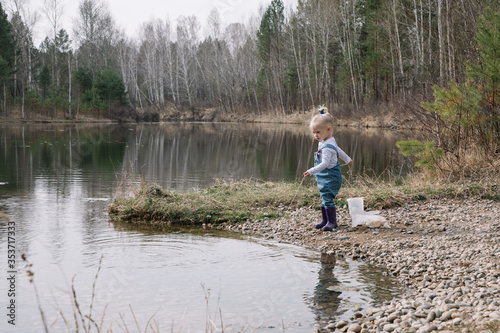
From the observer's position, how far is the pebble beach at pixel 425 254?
442 cm

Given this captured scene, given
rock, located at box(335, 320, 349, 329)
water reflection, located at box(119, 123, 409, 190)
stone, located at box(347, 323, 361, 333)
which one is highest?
water reflection, located at box(119, 123, 409, 190)

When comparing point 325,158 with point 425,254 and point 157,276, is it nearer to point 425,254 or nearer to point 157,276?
point 425,254

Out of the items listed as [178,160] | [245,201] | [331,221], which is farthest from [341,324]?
[178,160]

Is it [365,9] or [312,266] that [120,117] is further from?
[312,266]

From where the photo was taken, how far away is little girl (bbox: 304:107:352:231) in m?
7.49

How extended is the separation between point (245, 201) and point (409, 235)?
11.5 ft

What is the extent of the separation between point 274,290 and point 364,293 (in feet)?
3.29

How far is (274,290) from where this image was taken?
226 inches

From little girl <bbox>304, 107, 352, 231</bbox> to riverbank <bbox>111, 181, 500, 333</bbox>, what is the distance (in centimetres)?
55

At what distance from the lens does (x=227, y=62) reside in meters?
65.4

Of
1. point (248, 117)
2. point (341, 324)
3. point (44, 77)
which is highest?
point (44, 77)

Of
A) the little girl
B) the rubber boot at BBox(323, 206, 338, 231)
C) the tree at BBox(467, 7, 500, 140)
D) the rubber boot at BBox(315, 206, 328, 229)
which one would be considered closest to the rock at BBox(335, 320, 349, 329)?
the little girl

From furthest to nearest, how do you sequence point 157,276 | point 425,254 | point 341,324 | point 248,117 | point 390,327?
point 248,117, point 425,254, point 157,276, point 341,324, point 390,327

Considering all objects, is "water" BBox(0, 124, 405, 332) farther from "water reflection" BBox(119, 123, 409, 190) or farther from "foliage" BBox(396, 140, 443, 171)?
"foliage" BBox(396, 140, 443, 171)
